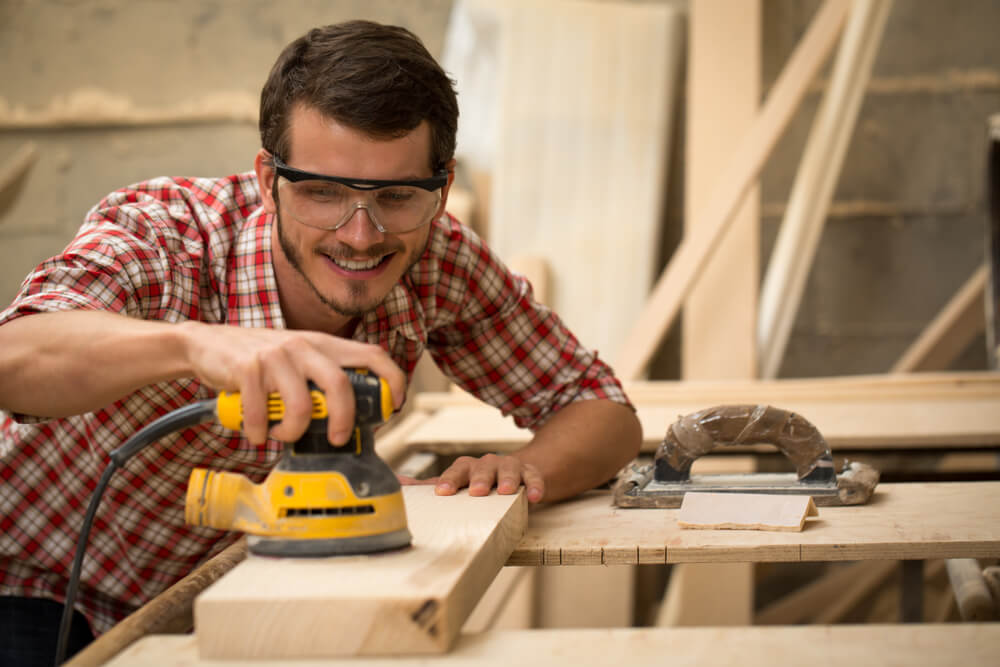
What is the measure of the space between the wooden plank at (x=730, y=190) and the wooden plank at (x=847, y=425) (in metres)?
0.70

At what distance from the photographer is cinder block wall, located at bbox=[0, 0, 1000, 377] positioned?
4.73 meters

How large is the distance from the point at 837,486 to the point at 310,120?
1.10 metres

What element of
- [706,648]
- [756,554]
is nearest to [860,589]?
[756,554]

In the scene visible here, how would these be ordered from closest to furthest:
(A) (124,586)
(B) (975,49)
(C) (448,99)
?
(C) (448,99) → (A) (124,586) → (B) (975,49)

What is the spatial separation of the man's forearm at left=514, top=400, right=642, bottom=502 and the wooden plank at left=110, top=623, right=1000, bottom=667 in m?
0.71

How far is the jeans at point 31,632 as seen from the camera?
6.10 feet

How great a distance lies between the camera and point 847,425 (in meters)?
3.01

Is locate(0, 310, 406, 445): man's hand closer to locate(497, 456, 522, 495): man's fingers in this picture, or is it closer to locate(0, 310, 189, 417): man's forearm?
locate(0, 310, 189, 417): man's forearm

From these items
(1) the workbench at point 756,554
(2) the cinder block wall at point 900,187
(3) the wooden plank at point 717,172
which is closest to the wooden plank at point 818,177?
(3) the wooden plank at point 717,172

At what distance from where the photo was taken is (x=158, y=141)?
17.0 feet

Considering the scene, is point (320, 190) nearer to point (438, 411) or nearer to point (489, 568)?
point (489, 568)

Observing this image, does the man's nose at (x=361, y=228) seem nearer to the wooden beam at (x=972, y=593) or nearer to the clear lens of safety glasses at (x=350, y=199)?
the clear lens of safety glasses at (x=350, y=199)

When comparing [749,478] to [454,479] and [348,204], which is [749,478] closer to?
[454,479]

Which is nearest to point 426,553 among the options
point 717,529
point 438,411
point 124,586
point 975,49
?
point 717,529
